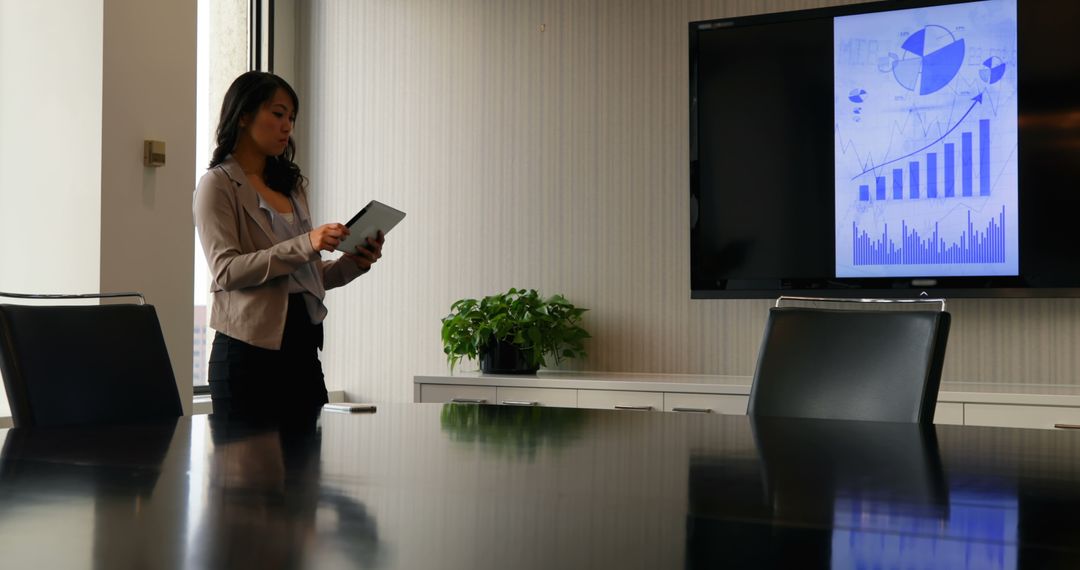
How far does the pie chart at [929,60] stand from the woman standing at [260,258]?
1.93 meters

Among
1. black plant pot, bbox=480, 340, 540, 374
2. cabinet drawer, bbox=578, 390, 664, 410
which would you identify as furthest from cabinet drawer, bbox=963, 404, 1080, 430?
black plant pot, bbox=480, 340, 540, 374

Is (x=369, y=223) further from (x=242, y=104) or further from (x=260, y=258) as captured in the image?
(x=242, y=104)

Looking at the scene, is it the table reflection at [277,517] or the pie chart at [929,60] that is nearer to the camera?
the table reflection at [277,517]

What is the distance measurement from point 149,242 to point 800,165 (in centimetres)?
224

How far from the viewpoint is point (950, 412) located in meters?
3.17

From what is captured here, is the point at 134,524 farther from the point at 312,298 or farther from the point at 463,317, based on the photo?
the point at 463,317

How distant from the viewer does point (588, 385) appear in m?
3.66

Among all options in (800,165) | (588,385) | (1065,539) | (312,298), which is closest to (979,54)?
(800,165)

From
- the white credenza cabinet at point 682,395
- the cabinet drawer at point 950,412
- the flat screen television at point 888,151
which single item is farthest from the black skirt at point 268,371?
the cabinet drawer at point 950,412

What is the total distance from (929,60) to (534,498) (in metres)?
2.94

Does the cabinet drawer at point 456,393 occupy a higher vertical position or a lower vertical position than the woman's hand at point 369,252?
lower

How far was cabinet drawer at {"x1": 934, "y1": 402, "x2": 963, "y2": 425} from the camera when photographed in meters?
3.15

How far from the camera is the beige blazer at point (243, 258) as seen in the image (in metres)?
2.43

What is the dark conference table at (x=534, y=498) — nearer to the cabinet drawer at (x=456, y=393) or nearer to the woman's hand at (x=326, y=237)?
the woman's hand at (x=326, y=237)
